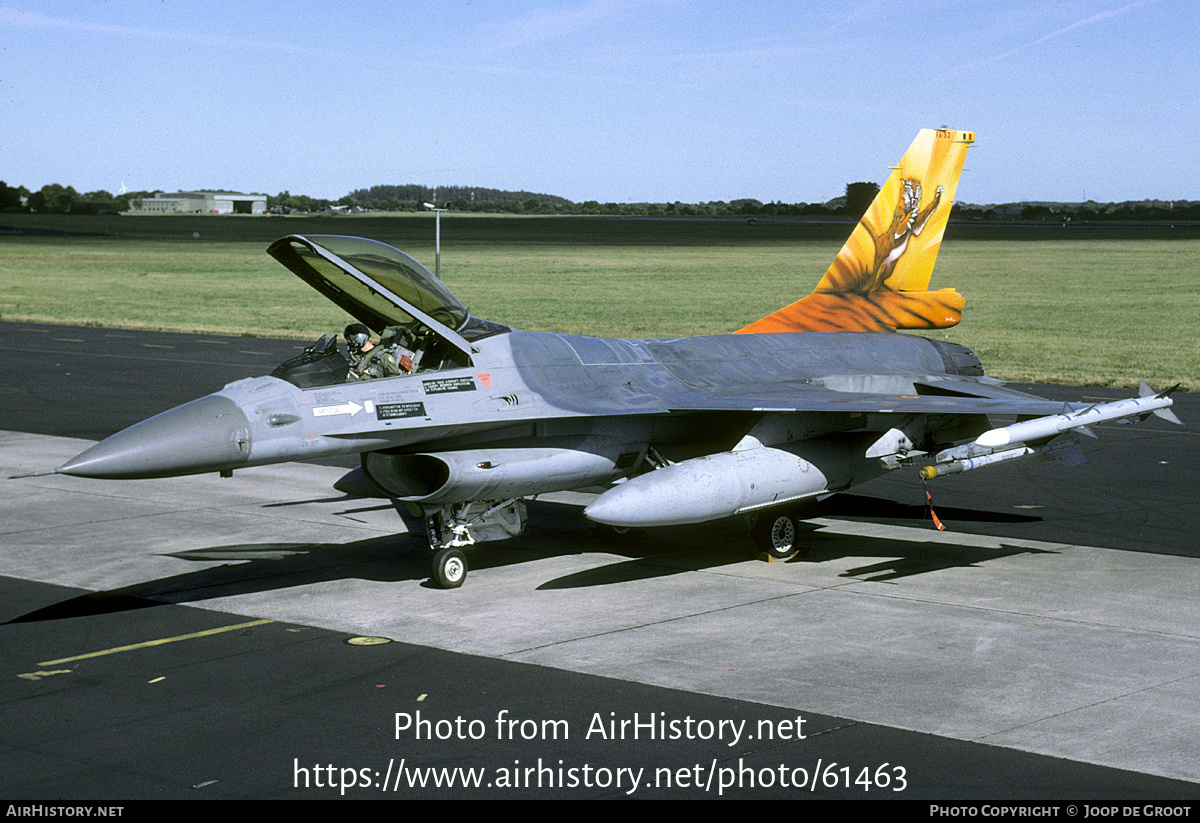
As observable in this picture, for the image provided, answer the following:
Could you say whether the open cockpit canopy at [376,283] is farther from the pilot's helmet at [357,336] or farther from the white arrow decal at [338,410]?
the white arrow decal at [338,410]

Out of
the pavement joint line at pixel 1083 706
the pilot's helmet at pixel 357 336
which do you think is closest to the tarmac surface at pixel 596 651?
the pavement joint line at pixel 1083 706

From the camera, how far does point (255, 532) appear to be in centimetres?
1474

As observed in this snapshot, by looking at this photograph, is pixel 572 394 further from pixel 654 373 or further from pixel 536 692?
pixel 536 692

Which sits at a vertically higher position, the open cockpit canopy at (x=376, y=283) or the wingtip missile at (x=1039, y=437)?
the open cockpit canopy at (x=376, y=283)

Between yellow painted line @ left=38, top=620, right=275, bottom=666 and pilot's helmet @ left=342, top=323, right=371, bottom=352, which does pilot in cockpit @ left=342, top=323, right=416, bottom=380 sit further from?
yellow painted line @ left=38, top=620, right=275, bottom=666

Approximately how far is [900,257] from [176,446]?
10.3m

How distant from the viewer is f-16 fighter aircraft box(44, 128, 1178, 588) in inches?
434

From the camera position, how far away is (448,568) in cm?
1228

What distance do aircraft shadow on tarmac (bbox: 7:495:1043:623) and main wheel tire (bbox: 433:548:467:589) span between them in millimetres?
488

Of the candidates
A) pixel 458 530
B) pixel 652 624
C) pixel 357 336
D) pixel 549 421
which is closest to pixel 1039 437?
pixel 652 624

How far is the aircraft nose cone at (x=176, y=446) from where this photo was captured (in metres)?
9.88

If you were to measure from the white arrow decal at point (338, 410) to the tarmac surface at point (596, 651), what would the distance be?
5.98 ft

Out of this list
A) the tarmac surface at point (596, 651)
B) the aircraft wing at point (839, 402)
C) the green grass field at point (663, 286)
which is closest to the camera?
the tarmac surface at point (596, 651)
